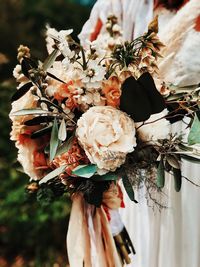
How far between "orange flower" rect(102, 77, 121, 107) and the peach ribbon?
0.24m

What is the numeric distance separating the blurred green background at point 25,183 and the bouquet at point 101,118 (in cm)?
106

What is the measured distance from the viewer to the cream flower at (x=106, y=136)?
0.93m

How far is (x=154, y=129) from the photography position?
969mm

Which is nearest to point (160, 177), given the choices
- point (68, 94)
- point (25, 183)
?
point (68, 94)

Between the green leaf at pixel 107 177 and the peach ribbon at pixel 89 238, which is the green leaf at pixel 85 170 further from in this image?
the peach ribbon at pixel 89 238

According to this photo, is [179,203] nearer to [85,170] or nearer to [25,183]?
[85,170]

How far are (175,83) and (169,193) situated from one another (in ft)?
0.84

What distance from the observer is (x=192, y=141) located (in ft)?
3.04

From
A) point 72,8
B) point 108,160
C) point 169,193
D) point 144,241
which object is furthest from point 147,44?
point 72,8

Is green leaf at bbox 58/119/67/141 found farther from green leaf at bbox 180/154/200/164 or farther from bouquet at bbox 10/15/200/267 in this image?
green leaf at bbox 180/154/200/164

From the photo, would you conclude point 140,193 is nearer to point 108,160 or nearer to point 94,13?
point 108,160

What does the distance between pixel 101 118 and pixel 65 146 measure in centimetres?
10

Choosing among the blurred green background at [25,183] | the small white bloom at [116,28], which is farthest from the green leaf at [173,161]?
the blurred green background at [25,183]

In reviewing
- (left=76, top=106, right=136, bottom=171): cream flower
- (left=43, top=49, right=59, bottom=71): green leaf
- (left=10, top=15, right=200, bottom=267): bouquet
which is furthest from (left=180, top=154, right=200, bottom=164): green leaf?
(left=43, top=49, right=59, bottom=71): green leaf
